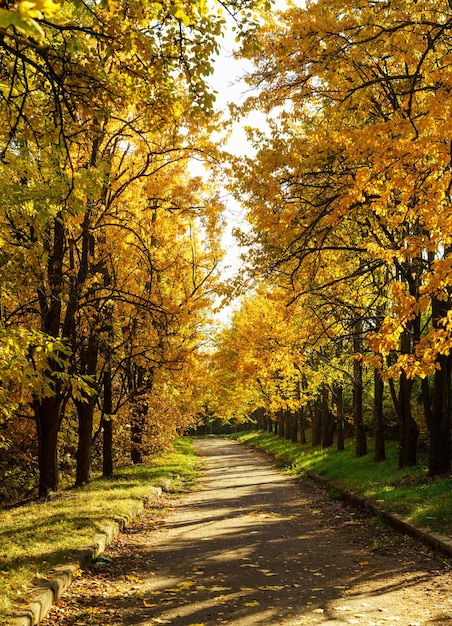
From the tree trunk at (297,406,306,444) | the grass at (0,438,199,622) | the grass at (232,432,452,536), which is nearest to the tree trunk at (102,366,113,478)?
the grass at (0,438,199,622)

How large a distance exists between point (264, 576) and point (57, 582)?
2.39 m

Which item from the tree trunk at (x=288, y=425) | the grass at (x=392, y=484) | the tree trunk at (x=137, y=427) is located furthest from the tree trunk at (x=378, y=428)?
the tree trunk at (x=288, y=425)

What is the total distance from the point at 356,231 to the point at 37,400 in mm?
8110

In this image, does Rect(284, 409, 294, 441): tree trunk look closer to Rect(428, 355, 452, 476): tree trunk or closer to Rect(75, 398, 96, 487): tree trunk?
Rect(75, 398, 96, 487): tree trunk

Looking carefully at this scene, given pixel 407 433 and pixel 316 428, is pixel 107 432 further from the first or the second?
pixel 316 428

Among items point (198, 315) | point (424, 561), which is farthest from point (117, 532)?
point (198, 315)

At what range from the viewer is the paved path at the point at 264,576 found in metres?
5.34

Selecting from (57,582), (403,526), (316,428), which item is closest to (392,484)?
(403,526)

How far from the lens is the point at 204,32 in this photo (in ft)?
18.4

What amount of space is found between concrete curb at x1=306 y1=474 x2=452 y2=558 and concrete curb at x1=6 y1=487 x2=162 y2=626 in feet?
14.6

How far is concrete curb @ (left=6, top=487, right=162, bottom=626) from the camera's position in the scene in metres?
4.91

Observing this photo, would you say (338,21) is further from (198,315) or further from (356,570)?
(198,315)

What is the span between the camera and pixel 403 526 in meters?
8.76

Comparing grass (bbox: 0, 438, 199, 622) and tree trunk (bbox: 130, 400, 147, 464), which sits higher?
tree trunk (bbox: 130, 400, 147, 464)
